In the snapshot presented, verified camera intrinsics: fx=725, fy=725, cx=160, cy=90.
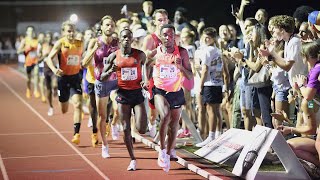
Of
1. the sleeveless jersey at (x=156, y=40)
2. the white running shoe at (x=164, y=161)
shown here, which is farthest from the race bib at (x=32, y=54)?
the white running shoe at (x=164, y=161)

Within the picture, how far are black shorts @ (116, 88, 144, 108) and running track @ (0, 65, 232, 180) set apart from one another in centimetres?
94

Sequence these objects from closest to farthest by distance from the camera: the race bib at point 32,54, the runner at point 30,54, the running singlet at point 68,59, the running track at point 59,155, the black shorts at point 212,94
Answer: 1. the running track at point 59,155
2. the black shorts at point 212,94
3. the running singlet at point 68,59
4. the runner at point 30,54
5. the race bib at point 32,54

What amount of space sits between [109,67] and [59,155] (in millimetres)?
1896

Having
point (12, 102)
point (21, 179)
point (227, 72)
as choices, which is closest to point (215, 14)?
point (12, 102)

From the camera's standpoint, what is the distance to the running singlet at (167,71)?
400 inches

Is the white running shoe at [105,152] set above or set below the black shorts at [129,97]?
below

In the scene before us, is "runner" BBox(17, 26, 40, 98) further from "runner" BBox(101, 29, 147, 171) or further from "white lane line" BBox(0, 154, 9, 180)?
"runner" BBox(101, 29, 147, 171)

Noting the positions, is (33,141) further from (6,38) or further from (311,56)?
(6,38)

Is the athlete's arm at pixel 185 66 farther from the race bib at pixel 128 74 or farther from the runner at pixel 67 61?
the runner at pixel 67 61

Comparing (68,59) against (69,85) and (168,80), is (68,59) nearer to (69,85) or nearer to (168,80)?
(69,85)

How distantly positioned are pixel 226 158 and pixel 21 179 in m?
2.79

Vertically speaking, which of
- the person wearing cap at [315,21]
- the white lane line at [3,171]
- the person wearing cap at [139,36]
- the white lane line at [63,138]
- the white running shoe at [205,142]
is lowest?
the white lane line at [63,138]

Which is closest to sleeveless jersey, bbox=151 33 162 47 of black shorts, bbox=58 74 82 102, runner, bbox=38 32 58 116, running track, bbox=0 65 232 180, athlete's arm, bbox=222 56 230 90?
running track, bbox=0 65 232 180

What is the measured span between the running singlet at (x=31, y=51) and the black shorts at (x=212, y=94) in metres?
11.5
